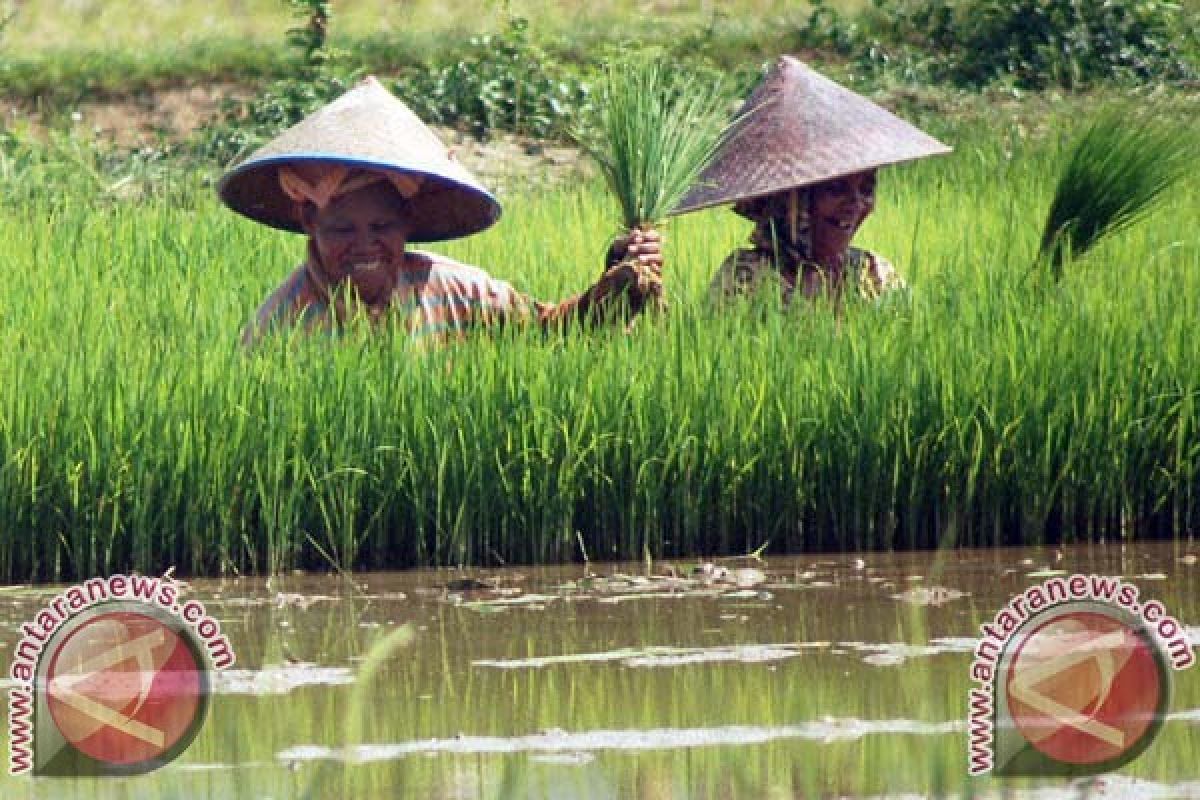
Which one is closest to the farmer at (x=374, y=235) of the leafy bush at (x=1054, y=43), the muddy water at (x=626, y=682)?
the muddy water at (x=626, y=682)

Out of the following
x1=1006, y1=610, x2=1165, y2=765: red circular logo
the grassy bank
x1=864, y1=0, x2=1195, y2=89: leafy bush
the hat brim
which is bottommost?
x1=1006, y1=610, x2=1165, y2=765: red circular logo

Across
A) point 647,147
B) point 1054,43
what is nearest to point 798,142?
point 647,147

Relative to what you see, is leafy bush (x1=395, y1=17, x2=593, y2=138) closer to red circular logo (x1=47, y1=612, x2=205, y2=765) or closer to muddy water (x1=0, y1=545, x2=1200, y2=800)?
muddy water (x1=0, y1=545, x2=1200, y2=800)

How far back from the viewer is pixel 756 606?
518 cm

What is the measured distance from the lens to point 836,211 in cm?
647

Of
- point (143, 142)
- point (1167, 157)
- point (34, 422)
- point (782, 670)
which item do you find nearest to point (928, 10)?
point (143, 142)

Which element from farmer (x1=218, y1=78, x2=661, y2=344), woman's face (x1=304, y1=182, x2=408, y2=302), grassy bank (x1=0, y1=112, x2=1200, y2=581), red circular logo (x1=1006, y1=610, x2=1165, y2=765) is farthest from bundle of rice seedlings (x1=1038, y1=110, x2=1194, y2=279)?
red circular logo (x1=1006, y1=610, x2=1165, y2=765)

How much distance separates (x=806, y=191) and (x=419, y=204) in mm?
969

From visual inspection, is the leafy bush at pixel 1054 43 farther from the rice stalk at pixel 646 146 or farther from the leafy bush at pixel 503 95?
the rice stalk at pixel 646 146

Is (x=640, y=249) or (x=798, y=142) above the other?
(x=798, y=142)

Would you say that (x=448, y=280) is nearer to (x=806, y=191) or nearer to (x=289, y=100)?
(x=806, y=191)

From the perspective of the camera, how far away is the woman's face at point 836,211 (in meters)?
6.46

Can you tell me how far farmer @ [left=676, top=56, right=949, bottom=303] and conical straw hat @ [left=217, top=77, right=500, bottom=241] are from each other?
0.57 metres

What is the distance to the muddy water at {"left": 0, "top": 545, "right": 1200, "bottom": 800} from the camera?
3.88 metres
